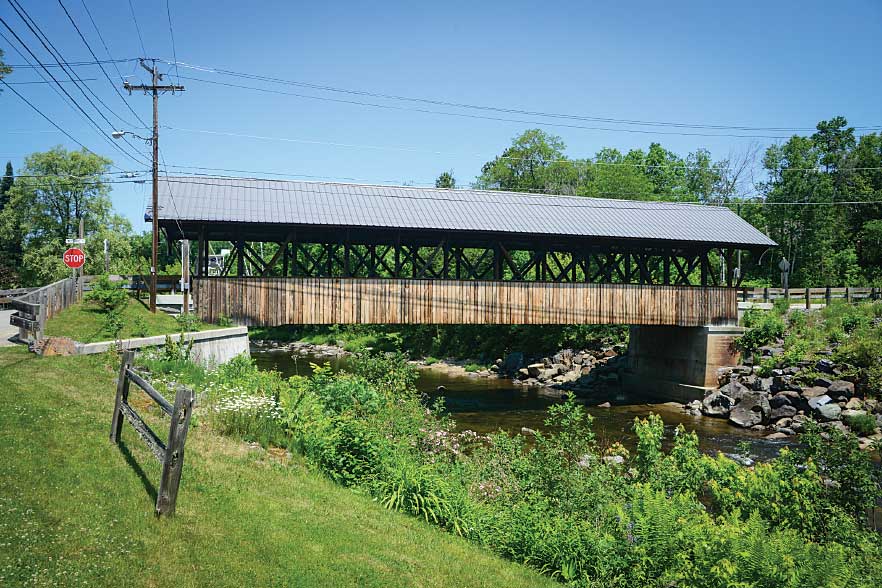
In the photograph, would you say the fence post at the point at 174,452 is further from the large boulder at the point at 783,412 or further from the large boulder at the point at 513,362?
the large boulder at the point at 513,362

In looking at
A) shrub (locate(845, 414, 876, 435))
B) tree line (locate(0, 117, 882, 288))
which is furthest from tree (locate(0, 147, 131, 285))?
shrub (locate(845, 414, 876, 435))

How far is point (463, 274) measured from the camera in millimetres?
50094

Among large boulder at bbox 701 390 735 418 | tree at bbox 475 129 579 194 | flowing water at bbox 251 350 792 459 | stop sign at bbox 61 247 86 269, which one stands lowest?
flowing water at bbox 251 350 792 459

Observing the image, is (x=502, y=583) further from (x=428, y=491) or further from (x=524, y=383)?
(x=524, y=383)

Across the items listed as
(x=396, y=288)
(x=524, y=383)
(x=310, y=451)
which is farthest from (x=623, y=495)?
(x=524, y=383)

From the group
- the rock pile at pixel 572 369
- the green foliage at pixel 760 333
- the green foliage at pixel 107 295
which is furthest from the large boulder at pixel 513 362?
the green foliage at pixel 107 295

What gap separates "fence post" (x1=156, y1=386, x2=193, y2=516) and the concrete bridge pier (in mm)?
22680

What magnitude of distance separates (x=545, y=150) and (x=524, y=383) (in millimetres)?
33976

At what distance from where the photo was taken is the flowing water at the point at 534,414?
18906 millimetres

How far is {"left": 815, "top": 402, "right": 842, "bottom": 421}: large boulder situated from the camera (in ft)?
65.6

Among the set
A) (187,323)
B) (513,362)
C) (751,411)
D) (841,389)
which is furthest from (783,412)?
(187,323)

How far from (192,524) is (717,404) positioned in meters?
21.1

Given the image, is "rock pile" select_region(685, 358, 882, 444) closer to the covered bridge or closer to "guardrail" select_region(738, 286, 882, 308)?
the covered bridge

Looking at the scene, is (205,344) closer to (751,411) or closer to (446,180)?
(751,411)
